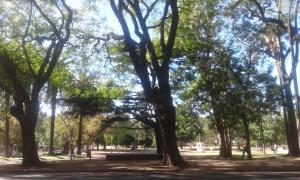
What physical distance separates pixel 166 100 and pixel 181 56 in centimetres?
1214

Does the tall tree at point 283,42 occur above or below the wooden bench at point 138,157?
above

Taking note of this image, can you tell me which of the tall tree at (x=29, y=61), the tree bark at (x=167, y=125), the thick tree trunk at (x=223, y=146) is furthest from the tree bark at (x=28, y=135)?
the thick tree trunk at (x=223, y=146)

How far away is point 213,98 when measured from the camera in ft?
102

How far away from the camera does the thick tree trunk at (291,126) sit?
2931cm

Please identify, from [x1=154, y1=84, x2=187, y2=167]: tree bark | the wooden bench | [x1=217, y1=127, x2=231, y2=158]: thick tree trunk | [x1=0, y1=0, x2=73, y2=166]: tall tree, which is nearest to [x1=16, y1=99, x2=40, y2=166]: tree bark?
[x1=0, y1=0, x2=73, y2=166]: tall tree

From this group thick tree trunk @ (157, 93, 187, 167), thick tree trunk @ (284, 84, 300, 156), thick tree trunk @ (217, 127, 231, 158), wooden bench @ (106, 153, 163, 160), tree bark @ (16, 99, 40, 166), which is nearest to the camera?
thick tree trunk @ (157, 93, 187, 167)

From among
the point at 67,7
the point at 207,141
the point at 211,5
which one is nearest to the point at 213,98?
the point at 211,5

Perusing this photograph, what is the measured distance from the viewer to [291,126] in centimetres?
2980

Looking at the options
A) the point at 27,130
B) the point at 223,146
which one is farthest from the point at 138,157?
the point at 27,130

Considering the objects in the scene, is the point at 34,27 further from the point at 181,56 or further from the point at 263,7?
the point at 263,7

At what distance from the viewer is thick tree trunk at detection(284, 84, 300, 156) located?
96.2 feet

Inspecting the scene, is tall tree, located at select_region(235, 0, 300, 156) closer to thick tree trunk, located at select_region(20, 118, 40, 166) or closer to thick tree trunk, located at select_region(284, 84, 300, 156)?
thick tree trunk, located at select_region(284, 84, 300, 156)

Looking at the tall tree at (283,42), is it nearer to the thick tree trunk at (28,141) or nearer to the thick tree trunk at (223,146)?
the thick tree trunk at (223,146)

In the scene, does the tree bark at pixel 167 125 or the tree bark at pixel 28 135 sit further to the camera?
the tree bark at pixel 28 135
